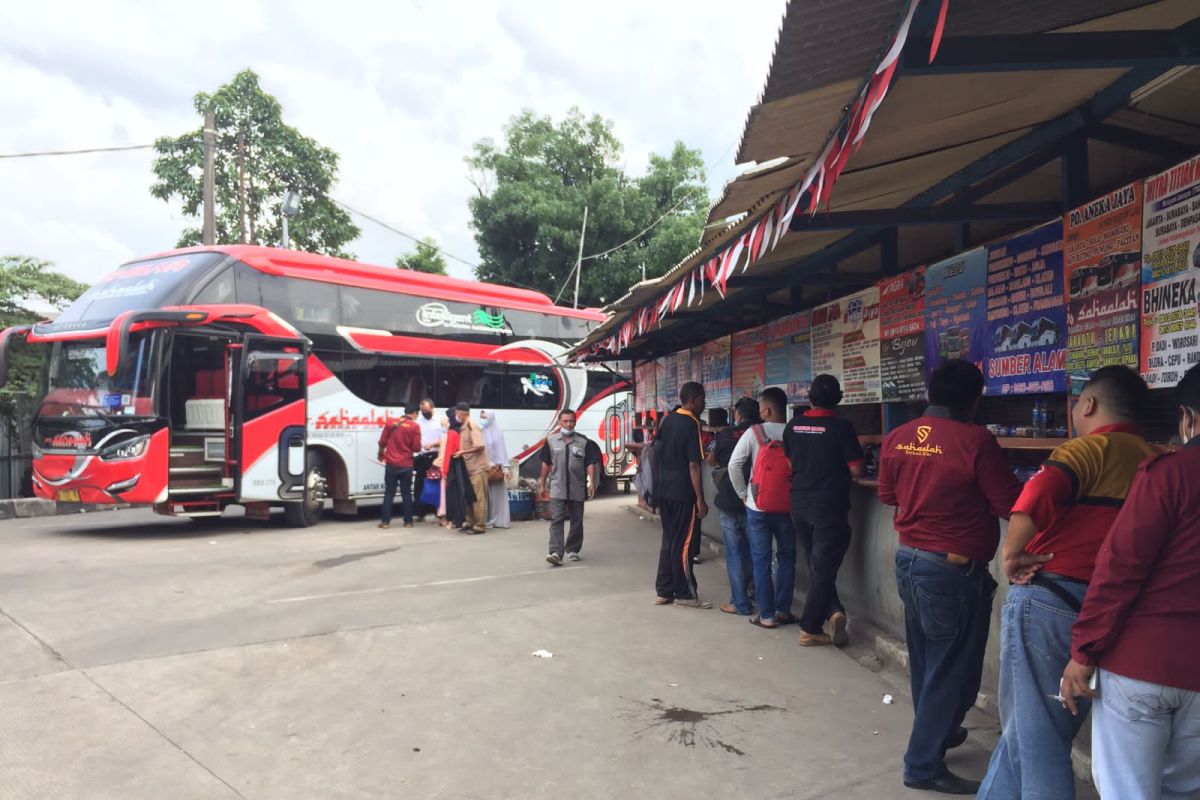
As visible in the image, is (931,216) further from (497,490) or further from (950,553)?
(497,490)

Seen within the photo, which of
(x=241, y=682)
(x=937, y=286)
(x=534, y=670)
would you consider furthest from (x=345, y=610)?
(x=937, y=286)

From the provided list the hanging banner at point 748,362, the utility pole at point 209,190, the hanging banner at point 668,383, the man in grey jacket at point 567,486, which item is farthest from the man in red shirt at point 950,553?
the utility pole at point 209,190

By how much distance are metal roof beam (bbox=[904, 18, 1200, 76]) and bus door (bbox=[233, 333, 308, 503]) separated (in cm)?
1100

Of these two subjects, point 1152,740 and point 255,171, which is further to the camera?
point 255,171

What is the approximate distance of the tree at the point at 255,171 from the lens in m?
23.3

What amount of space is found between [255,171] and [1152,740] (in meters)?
26.0

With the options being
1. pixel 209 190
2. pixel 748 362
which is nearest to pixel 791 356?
pixel 748 362

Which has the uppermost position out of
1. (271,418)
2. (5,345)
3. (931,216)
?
(931,216)

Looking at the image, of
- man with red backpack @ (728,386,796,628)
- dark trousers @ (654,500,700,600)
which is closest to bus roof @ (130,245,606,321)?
dark trousers @ (654,500,700,600)

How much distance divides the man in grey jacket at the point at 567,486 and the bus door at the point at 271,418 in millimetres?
5035

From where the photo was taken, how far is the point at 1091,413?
2840 millimetres

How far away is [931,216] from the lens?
510 cm

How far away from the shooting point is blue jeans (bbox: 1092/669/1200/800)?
2.27 meters

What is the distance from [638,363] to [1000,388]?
1022 centimetres
